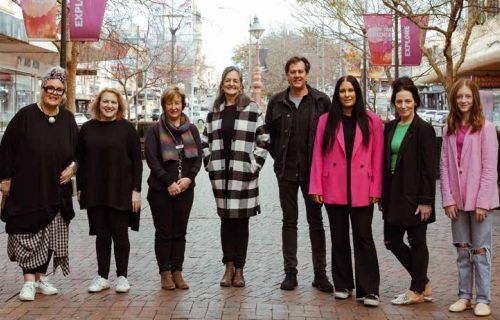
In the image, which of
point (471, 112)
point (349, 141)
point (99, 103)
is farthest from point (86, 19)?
point (471, 112)

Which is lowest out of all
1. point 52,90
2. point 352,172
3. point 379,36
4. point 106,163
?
point 352,172

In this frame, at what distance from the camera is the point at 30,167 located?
6.28 meters

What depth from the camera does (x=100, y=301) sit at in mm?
6301

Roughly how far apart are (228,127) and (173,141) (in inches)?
20.3

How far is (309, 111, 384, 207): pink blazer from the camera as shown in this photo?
6062mm

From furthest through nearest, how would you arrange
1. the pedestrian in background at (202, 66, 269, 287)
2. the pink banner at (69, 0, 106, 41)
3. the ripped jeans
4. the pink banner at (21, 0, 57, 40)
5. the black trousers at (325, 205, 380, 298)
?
the pink banner at (69, 0, 106, 41), the pink banner at (21, 0, 57, 40), the pedestrian in background at (202, 66, 269, 287), the black trousers at (325, 205, 380, 298), the ripped jeans

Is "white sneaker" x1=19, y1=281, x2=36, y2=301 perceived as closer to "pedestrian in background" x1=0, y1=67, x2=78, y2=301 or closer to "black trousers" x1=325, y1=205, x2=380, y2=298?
"pedestrian in background" x1=0, y1=67, x2=78, y2=301

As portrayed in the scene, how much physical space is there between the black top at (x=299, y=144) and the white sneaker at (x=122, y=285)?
1762 mm

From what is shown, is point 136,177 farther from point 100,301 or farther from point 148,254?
point 148,254

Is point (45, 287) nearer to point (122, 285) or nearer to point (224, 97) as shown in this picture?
point (122, 285)

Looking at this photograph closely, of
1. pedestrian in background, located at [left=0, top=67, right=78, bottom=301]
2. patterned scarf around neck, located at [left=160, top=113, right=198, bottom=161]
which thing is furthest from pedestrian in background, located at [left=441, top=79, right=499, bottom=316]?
pedestrian in background, located at [left=0, top=67, right=78, bottom=301]

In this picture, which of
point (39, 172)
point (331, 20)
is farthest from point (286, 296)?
point (331, 20)

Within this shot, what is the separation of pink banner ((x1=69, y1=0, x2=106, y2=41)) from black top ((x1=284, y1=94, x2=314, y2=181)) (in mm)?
9499

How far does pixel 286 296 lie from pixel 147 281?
1432 mm
